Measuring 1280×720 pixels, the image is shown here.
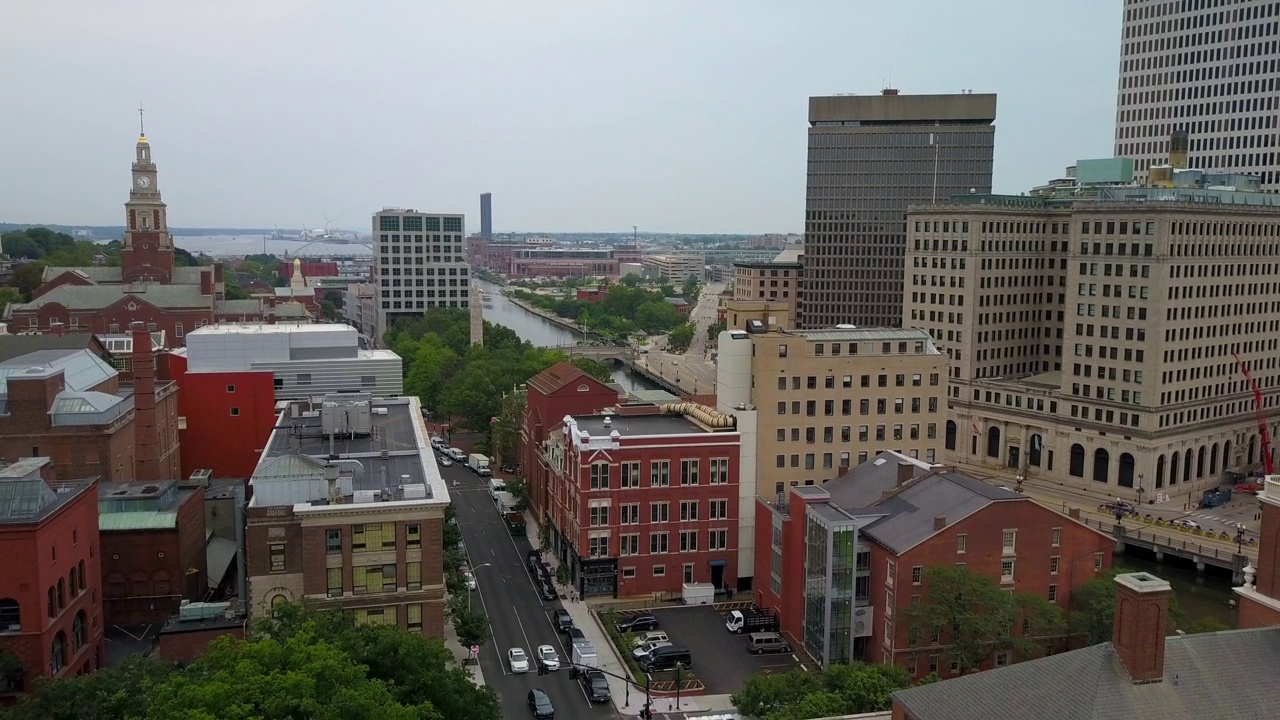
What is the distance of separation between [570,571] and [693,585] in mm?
9423

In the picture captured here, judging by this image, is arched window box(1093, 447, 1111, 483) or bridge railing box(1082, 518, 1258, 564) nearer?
bridge railing box(1082, 518, 1258, 564)

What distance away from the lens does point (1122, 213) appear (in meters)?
106

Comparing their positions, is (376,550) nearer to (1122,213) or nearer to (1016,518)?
(1016,518)

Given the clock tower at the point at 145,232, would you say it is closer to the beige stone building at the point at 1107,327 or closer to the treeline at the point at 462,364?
the treeline at the point at 462,364

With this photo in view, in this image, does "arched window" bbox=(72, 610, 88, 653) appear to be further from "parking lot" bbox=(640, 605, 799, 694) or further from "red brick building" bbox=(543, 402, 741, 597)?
"parking lot" bbox=(640, 605, 799, 694)

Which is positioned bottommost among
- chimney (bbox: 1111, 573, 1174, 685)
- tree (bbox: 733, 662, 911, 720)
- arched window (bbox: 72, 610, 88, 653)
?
arched window (bbox: 72, 610, 88, 653)

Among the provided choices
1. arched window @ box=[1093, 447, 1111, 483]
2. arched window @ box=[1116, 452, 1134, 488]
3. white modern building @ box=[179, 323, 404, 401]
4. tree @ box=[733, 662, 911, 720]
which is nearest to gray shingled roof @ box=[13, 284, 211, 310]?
white modern building @ box=[179, 323, 404, 401]

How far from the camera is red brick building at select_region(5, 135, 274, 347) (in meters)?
133

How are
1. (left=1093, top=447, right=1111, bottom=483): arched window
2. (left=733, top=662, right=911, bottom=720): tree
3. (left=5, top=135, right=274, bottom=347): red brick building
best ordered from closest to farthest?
(left=733, top=662, right=911, bottom=720): tree
(left=1093, top=447, right=1111, bottom=483): arched window
(left=5, top=135, right=274, bottom=347): red brick building

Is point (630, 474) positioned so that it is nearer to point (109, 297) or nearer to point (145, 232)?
point (109, 297)

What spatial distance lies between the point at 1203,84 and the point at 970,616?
118 metres

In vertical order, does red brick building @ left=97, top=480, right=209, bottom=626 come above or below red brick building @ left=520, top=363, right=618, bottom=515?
below

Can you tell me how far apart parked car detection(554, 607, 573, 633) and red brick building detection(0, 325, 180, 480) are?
32135 mm

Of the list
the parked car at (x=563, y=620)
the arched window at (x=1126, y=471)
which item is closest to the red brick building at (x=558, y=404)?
the parked car at (x=563, y=620)
